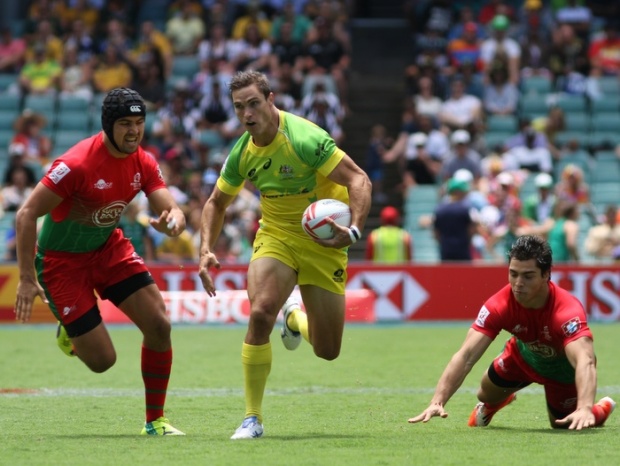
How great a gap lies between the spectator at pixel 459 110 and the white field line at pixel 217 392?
11011 mm

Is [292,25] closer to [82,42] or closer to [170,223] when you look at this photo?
[82,42]

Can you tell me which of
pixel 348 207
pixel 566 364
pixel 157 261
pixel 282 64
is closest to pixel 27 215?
pixel 348 207

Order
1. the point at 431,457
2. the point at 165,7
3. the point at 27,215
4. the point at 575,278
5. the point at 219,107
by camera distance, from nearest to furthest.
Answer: the point at 431,457
the point at 27,215
the point at 575,278
the point at 219,107
the point at 165,7

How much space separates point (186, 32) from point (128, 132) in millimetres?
16258

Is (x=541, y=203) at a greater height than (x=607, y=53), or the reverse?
(x=607, y=53)

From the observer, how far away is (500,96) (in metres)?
22.5

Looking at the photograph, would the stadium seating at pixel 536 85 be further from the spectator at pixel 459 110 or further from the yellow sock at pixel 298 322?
the yellow sock at pixel 298 322

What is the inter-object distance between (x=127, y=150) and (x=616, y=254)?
1189cm

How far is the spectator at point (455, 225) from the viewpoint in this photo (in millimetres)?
17578

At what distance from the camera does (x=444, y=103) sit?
22.2 m

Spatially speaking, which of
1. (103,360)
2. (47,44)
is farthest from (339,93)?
(103,360)

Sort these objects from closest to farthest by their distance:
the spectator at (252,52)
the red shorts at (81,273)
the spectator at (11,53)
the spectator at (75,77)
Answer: the red shorts at (81,273) < the spectator at (252,52) < the spectator at (75,77) < the spectator at (11,53)

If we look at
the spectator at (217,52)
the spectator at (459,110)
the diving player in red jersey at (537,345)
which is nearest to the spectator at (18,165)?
the spectator at (217,52)

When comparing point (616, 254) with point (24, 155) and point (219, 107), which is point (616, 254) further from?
point (24, 155)
